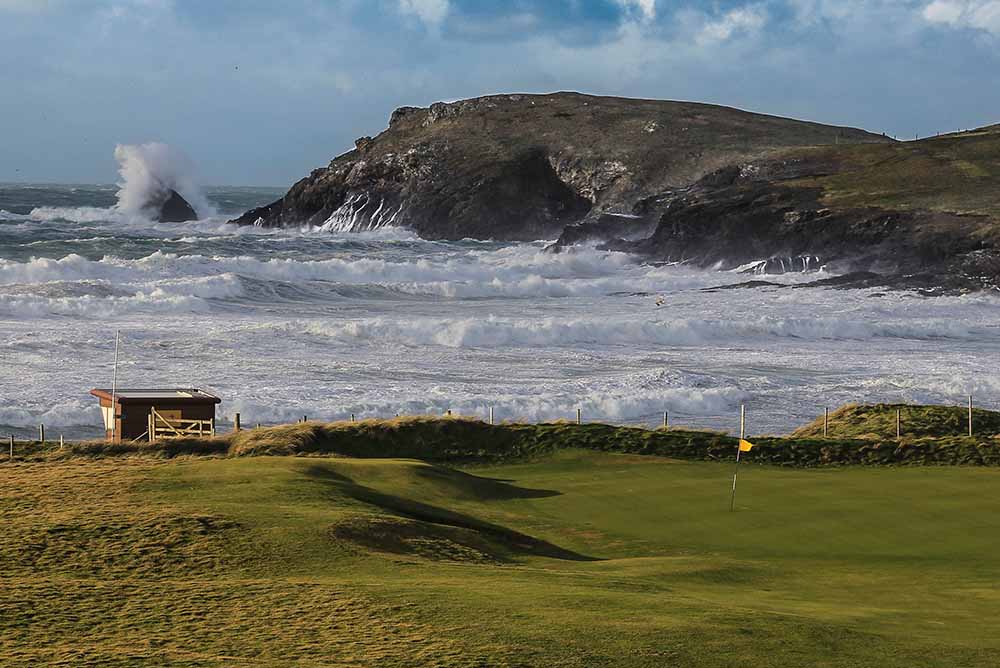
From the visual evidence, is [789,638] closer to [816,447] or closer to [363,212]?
[816,447]

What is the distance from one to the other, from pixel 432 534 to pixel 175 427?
13405 millimetres

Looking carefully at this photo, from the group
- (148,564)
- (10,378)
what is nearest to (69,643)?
(148,564)

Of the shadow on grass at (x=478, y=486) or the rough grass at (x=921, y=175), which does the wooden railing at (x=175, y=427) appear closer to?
the shadow on grass at (x=478, y=486)

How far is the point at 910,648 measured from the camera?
47.1ft

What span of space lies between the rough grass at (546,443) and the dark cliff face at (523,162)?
309 ft

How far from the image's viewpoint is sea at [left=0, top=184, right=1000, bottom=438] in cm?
4419

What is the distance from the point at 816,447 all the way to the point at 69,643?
22628mm

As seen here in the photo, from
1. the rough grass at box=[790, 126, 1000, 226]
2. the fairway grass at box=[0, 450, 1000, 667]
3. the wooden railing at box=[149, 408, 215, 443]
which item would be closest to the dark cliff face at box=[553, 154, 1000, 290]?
the rough grass at box=[790, 126, 1000, 226]

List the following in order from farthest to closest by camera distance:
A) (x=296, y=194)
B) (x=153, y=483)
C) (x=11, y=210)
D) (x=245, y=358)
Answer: (x=11, y=210), (x=296, y=194), (x=245, y=358), (x=153, y=483)

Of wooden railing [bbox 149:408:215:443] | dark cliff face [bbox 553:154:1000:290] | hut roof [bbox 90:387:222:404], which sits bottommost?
wooden railing [bbox 149:408:215:443]

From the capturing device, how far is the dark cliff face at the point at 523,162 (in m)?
138

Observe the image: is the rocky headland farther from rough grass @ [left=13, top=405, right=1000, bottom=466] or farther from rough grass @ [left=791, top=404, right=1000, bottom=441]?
rough grass @ [left=13, top=405, right=1000, bottom=466]

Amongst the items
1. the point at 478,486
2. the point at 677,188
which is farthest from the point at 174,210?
the point at 478,486

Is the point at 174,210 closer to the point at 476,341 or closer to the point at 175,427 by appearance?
the point at 476,341
